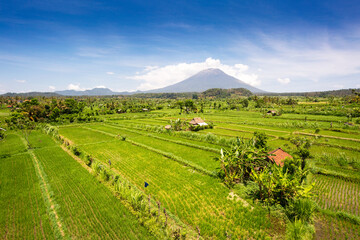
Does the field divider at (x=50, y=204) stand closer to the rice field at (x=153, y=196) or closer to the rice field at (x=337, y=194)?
the rice field at (x=153, y=196)

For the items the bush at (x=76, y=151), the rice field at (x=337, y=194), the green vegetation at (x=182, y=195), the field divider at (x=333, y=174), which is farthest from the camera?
the bush at (x=76, y=151)


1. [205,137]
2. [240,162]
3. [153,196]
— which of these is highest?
[240,162]

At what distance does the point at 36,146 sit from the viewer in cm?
2830

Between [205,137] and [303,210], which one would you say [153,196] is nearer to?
[303,210]

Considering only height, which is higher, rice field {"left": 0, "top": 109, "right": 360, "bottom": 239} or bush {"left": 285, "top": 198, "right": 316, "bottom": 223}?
bush {"left": 285, "top": 198, "right": 316, "bottom": 223}

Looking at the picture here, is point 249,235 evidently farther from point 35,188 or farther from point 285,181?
point 35,188

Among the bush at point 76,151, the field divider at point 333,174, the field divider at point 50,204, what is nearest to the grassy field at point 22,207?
the field divider at point 50,204

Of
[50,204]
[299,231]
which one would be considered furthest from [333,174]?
[50,204]

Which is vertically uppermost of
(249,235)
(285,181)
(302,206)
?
(285,181)

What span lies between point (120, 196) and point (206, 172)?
8812 millimetres

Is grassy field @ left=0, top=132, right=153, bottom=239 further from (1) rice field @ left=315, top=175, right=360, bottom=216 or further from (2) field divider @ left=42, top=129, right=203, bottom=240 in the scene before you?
(1) rice field @ left=315, top=175, right=360, bottom=216

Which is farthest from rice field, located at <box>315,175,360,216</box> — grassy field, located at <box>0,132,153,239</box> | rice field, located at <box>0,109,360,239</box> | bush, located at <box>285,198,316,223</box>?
grassy field, located at <box>0,132,153,239</box>

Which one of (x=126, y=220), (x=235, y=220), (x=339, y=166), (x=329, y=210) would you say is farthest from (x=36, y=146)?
(x=339, y=166)

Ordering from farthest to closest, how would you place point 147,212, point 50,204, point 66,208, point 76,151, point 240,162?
point 76,151 < point 240,162 < point 50,204 < point 66,208 < point 147,212
